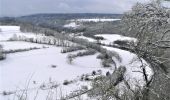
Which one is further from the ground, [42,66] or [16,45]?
[16,45]

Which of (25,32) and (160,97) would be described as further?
(25,32)

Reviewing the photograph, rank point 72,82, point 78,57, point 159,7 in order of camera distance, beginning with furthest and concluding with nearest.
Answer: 1. point 78,57
2. point 72,82
3. point 159,7

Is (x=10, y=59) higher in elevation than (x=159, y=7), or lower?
lower

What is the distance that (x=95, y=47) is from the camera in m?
105

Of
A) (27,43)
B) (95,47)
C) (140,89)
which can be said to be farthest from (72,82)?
(140,89)

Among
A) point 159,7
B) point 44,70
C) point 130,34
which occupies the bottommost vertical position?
point 44,70

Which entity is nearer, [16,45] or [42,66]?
[42,66]

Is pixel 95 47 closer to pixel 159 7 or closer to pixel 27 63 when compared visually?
pixel 27 63

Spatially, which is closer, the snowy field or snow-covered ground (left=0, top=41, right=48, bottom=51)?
the snowy field

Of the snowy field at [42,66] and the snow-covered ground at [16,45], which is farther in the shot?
the snow-covered ground at [16,45]

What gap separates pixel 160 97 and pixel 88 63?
276 ft

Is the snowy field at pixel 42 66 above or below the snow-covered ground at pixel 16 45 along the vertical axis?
below

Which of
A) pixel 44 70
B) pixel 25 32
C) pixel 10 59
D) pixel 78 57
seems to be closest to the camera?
pixel 44 70

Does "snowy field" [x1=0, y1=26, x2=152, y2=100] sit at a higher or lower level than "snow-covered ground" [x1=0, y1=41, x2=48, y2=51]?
lower
